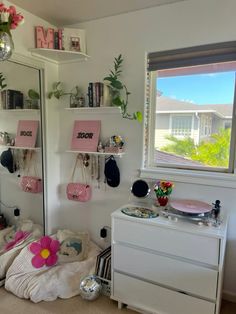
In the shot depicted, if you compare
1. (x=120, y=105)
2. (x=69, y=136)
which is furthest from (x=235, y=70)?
(x=69, y=136)

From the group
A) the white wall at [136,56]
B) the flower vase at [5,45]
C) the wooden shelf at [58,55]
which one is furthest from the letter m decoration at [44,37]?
the flower vase at [5,45]

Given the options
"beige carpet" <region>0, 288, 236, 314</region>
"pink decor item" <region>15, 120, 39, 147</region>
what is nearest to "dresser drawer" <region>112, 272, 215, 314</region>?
"beige carpet" <region>0, 288, 236, 314</region>

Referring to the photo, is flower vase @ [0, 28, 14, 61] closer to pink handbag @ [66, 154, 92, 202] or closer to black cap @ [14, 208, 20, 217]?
pink handbag @ [66, 154, 92, 202]

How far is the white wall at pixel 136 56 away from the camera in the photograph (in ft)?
6.10

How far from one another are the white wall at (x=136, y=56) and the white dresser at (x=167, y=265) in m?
0.43

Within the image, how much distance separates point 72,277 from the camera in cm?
209

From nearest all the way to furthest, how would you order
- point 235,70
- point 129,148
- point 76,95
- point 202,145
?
point 235,70 → point 202,145 → point 129,148 → point 76,95

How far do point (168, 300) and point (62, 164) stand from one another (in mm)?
1609

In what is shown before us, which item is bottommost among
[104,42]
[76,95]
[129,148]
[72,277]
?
[72,277]

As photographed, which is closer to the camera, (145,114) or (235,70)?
(235,70)

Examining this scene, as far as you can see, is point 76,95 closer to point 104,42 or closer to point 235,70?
point 104,42

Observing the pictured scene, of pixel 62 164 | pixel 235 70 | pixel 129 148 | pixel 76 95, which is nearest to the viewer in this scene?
pixel 235 70

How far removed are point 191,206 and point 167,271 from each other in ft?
1.61

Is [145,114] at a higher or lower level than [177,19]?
lower
